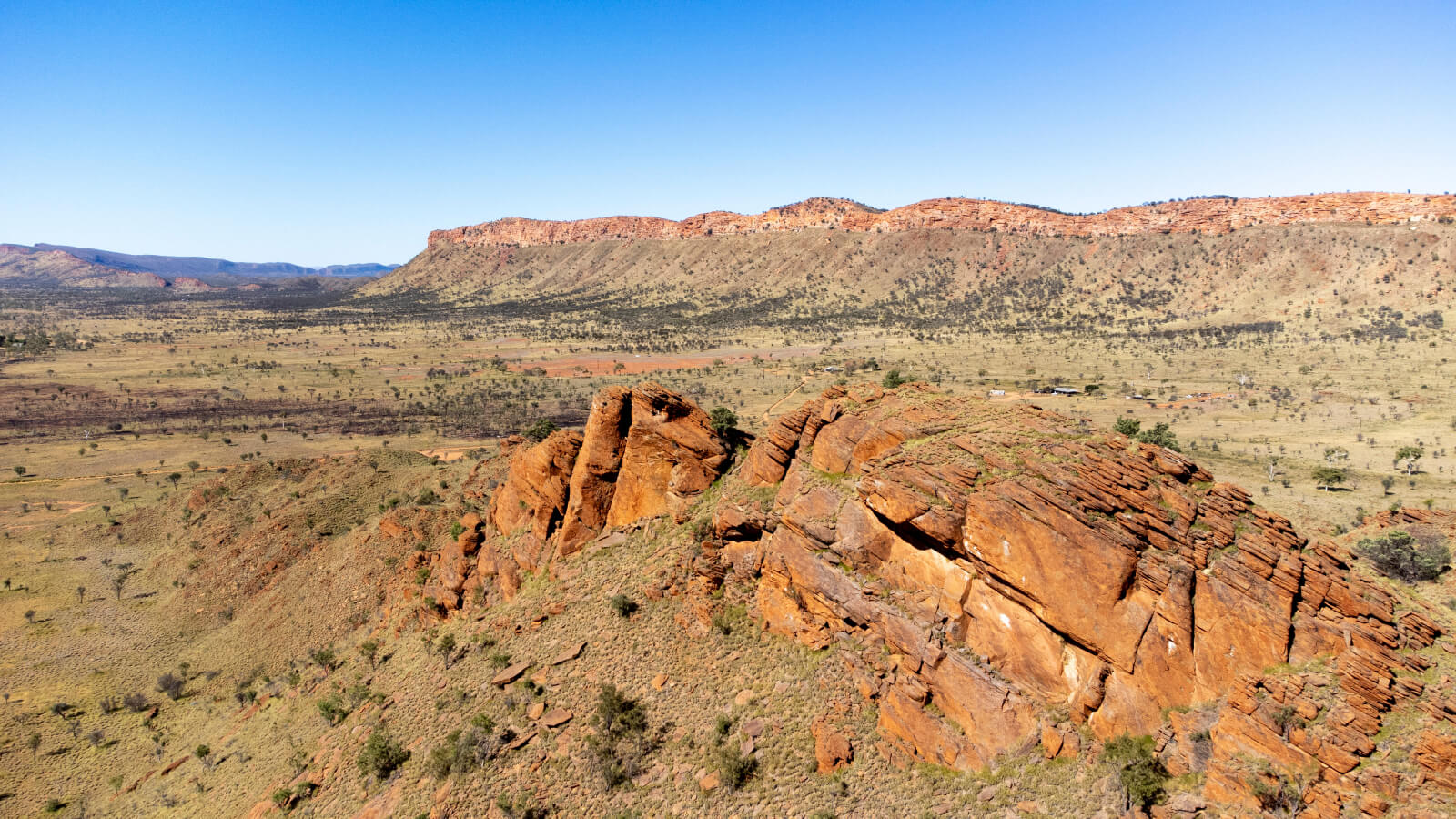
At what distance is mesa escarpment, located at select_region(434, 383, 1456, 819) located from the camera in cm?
1072

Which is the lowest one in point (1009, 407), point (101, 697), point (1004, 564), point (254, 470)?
point (101, 697)

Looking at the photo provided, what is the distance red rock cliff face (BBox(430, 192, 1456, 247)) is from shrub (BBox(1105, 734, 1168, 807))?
150 metres

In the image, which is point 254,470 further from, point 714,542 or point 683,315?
point 683,315

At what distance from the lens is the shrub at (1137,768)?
1098 centimetres

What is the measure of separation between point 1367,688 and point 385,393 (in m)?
90.1

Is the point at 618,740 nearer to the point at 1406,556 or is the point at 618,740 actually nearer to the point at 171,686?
the point at 171,686

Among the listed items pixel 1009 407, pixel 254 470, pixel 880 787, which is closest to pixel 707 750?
pixel 880 787

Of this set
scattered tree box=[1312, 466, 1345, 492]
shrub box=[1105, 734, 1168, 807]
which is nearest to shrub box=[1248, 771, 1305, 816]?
shrub box=[1105, 734, 1168, 807]

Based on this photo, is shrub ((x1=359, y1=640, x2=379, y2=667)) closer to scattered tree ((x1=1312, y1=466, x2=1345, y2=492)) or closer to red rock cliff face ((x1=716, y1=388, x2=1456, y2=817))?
red rock cliff face ((x1=716, y1=388, x2=1456, y2=817))

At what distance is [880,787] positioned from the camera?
44.5 ft

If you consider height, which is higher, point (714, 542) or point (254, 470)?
point (714, 542)

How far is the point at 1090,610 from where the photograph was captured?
12.5m

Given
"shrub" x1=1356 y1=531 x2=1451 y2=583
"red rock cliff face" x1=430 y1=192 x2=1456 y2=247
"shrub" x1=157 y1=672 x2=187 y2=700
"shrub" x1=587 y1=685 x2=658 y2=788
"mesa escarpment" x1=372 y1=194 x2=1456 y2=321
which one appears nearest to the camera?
"shrub" x1=587 y1=685 x2=658 y2=788

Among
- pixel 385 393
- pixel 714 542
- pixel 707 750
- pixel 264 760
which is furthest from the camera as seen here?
pixel 385 393
